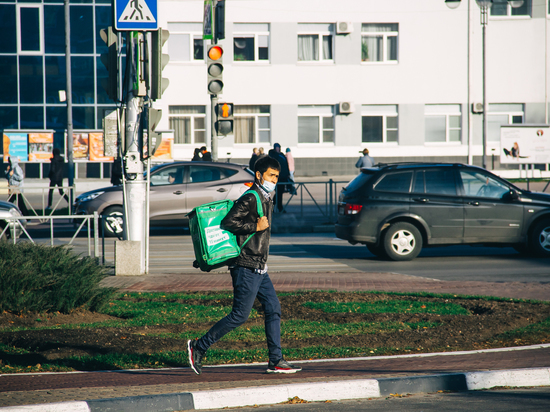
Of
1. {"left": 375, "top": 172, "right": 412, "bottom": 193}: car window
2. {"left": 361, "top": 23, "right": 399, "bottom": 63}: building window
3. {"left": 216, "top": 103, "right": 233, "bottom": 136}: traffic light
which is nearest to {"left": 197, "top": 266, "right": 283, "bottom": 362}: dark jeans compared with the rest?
{"left": 375, "top": 172, "right": 412, "bottom": 193}: car window

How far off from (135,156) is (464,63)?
1053 inches

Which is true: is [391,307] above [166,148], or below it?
below

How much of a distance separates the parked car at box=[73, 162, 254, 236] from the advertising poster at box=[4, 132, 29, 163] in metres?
13.4

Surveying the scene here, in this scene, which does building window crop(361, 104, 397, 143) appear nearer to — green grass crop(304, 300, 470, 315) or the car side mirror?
the car side mirror

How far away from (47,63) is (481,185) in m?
26.0

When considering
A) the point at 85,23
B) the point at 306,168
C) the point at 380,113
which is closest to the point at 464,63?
the point at 380,113

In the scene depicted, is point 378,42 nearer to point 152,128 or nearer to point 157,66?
point 157,66

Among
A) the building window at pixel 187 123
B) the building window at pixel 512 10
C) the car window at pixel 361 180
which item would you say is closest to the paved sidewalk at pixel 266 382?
the car window at pixel 361 180

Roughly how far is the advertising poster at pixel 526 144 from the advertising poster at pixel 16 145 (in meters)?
19.4

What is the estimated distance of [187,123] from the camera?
33.9 metres

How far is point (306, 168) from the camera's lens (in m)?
33.9

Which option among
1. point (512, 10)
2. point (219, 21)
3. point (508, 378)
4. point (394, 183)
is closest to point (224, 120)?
point (219, 21)

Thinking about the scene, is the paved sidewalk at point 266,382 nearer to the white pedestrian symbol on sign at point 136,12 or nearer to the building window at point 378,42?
the white pedestrian symbol on sign at point 136,12

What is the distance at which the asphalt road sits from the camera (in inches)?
185
